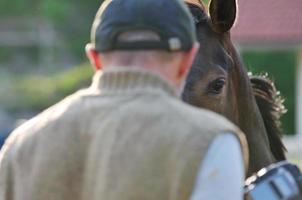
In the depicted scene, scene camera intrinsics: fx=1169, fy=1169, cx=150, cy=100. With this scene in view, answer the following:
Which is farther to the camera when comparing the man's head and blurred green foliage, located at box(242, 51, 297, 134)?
blurred green foliage, located at box(242, 51, 297, 134)

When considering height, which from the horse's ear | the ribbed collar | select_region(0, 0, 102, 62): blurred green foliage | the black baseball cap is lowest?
select_region(0, 0, 102, 62): blurred green foliage

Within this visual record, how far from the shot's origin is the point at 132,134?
3.54 m

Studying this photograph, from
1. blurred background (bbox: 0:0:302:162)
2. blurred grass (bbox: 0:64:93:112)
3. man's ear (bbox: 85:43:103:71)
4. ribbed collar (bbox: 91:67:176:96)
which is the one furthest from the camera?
blurred grass (bbox: 0:64:93:112)

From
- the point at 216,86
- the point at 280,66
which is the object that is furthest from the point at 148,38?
the point at 280,66

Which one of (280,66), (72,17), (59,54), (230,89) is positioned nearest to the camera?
(230,89)

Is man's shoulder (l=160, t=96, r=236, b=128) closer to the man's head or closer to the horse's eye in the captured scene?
the man's head

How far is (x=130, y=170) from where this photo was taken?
3.51 meters

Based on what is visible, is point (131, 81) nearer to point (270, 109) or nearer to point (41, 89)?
point (270, 109)

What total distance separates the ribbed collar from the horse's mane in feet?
8.95

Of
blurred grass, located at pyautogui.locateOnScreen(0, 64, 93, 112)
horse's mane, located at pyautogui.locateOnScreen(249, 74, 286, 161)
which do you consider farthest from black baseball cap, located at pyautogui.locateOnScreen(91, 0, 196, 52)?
blurred grass, located at pyautogui.locateOnScreen(0, 64, 93, 112)

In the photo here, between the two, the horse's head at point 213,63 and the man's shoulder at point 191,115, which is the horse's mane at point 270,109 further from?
the man's shoulder at point 191,115

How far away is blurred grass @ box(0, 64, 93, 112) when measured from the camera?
37.0 meters

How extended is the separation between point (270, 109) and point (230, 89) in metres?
0.42

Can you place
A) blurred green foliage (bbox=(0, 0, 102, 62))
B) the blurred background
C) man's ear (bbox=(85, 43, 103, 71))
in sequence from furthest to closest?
blurred green foliage (bbox=(0, 0, 102, 62)) < the blurred background < man's ear (bbox=(85, 43, 103, 71))
